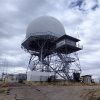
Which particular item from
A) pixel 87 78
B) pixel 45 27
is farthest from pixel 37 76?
pixel 45 27

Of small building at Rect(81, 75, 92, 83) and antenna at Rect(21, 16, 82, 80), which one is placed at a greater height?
antenna at Rect(21, 16, 82, 80)

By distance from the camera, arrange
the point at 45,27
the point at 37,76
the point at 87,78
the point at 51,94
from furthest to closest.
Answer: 1. the point at 45,27
2. the point at 37,76
3. the point at 87,78
4. the point at 51,94

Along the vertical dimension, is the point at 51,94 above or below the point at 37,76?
below

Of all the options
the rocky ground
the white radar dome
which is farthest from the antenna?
the rocky ground

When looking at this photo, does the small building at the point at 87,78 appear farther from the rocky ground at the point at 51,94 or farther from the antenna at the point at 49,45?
the rocky ground at the point at 51,94

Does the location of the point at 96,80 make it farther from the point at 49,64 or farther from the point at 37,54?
the point at 37,54

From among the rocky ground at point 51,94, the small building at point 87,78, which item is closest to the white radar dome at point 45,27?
the small building at point 87,78

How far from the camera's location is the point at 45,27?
188 feet

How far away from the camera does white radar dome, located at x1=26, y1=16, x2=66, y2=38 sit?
56.8 m

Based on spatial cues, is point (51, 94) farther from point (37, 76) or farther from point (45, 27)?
point (45, 27)

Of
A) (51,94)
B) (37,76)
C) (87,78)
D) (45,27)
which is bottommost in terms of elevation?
(51,94)

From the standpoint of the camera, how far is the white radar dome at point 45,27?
5681cm

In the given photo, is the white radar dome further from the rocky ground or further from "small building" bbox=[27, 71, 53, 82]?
the rocky ground

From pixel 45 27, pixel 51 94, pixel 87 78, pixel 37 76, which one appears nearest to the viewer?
pixel 51 94
